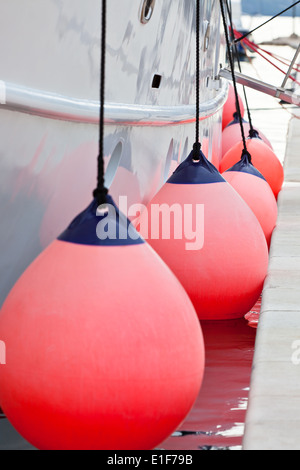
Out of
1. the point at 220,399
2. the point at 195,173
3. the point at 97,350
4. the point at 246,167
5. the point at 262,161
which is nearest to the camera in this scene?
the point at 97,350

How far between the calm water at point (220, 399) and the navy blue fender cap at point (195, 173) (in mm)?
742

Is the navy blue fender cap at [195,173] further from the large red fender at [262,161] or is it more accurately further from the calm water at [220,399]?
the large red fender at [262,161]

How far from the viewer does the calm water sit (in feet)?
9.83

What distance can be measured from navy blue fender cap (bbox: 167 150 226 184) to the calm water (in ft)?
2.44

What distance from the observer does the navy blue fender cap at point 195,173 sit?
4.22m

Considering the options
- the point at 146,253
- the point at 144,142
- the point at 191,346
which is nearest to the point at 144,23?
the point at 144,142

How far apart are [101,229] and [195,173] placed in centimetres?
163

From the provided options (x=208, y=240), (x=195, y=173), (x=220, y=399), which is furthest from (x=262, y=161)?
(x=220, y=399)

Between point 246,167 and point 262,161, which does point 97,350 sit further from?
point 262,161

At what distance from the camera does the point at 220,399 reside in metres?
3.42

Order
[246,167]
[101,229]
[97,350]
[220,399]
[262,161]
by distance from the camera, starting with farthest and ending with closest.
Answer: [262,161] → [246,167] → [220,399] → [101,229] → [97,350]

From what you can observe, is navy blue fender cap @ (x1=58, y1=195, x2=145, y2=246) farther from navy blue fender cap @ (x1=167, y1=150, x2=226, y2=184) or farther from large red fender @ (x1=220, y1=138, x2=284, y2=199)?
large red fender @ (x1=220, y1=138, x2=284, y2=199)

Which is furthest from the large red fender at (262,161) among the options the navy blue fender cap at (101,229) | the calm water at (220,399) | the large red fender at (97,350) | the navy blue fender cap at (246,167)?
the large red fender at (97,350)

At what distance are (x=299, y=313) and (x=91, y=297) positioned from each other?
187 centimetres
